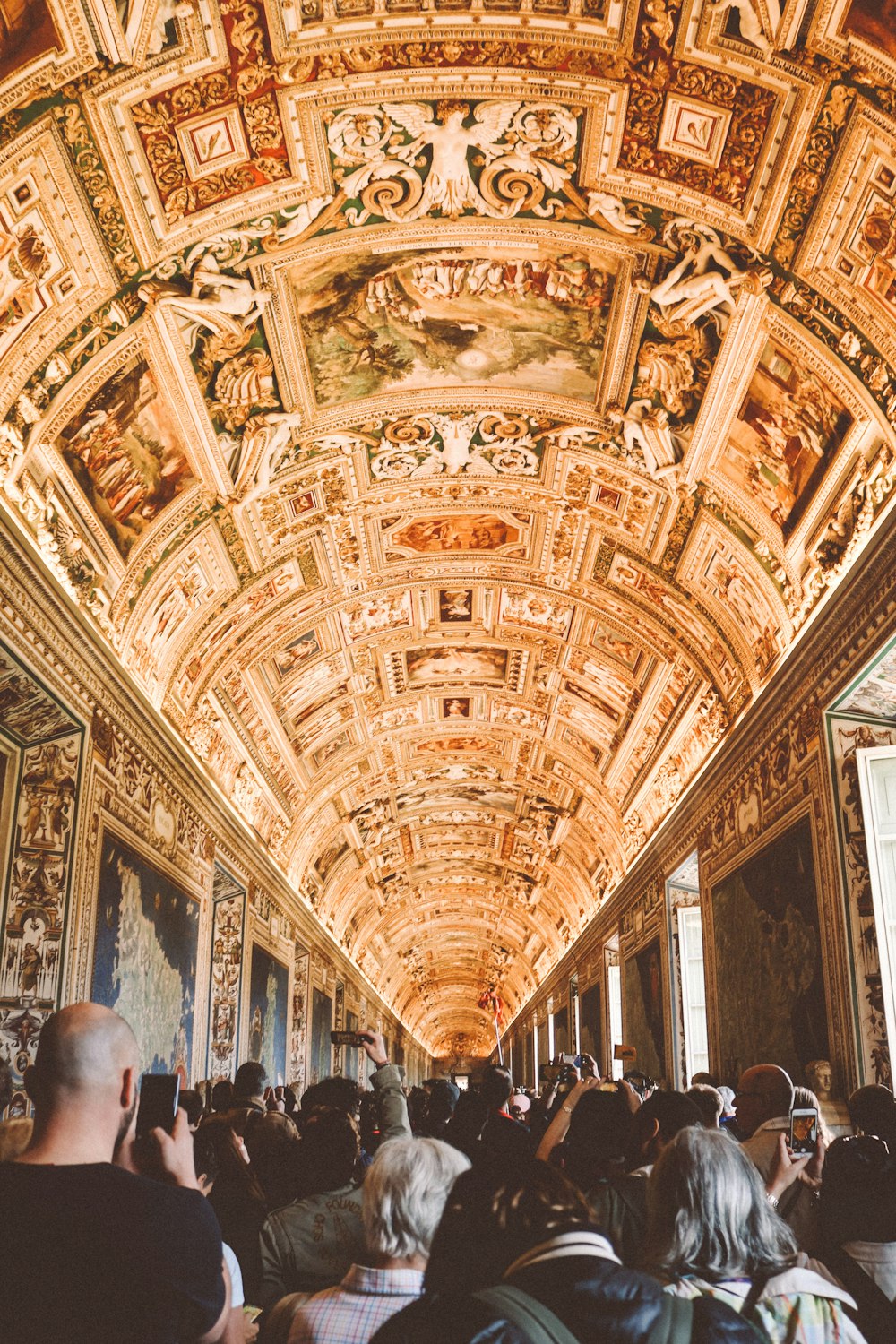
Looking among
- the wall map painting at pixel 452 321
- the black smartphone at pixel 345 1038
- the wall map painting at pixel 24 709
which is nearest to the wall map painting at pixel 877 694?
the wall map painting at pixel 452 321

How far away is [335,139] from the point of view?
36.2 ft

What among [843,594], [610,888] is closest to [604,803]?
[610,888]

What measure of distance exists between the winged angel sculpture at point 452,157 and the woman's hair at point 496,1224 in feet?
34.7

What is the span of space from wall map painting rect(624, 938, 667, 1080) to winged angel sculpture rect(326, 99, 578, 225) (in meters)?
15.4

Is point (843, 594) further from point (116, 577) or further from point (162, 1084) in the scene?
point (162, 1084)

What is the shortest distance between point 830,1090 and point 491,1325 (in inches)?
444

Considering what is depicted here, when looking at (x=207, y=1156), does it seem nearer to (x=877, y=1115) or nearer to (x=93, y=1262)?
(x=93, y=1262)

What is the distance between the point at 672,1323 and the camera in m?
2.35

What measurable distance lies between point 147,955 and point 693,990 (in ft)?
35.7

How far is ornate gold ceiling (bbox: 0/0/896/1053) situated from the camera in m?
9.93

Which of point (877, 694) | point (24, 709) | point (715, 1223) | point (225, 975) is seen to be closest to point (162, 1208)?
point (715, 1223)

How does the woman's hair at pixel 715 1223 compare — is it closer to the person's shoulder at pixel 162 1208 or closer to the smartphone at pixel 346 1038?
the person's shoulder at pixel 162 1208

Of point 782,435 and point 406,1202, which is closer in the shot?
point 406,1202

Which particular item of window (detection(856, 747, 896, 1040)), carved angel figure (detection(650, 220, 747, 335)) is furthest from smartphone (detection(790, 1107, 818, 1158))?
carved angel figure (detection(650, 220, 747, 335))
